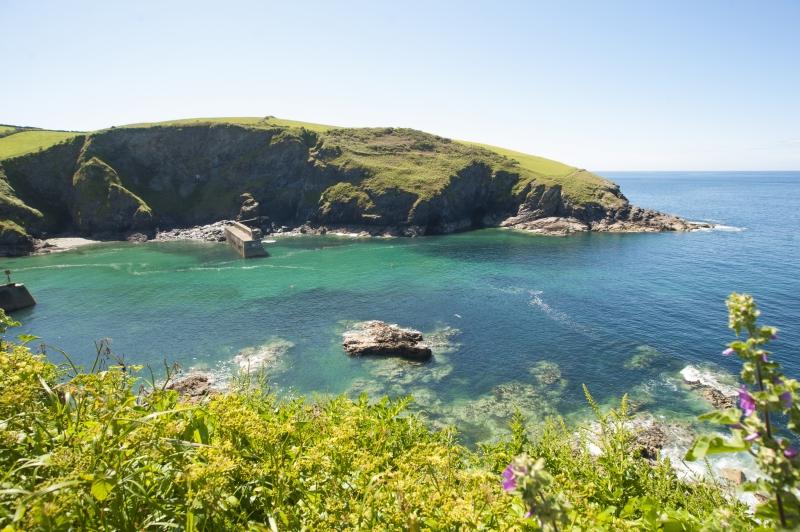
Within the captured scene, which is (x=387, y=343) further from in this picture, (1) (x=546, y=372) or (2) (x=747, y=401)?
(2) (x=747, y=401)

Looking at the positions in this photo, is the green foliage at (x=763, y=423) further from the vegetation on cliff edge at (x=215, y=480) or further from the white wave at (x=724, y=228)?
the white wave at (x=724, y=228)

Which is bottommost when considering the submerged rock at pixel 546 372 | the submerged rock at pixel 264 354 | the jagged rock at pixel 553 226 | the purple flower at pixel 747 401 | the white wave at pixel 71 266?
the submerged rock at pixel 264 354

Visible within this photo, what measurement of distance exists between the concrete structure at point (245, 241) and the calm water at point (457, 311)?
157 inches

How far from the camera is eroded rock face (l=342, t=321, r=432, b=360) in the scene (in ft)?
146

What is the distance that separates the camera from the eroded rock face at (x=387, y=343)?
146 ft

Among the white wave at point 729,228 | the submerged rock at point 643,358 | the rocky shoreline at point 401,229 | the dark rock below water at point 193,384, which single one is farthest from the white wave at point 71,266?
the white wave at point 729,228

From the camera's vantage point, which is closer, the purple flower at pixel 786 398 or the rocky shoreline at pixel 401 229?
the purple flower at pixel 786 398

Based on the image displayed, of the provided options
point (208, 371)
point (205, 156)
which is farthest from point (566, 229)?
point (205, 156)

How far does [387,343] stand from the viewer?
45.8 metres

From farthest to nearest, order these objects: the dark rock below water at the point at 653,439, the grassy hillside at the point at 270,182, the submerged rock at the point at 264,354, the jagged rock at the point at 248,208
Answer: the jagged rock at the point at 248,208, the grassy hillside at the point at 270,182, the submerged rock at the point at 264,354, the dark rock below water at the point at 653,439

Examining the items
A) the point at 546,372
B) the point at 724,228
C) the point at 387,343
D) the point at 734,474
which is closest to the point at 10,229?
the point at 387,343

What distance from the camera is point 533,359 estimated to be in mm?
43531

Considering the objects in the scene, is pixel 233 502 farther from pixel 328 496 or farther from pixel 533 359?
pixel 533 359

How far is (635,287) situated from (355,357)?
156 ft
